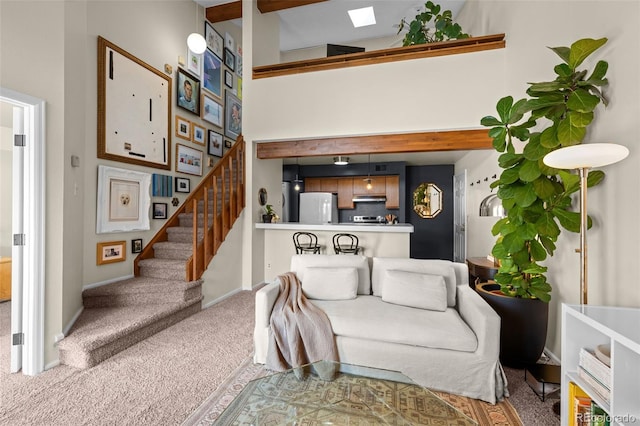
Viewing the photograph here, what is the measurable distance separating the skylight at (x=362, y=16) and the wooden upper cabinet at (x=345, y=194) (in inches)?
135

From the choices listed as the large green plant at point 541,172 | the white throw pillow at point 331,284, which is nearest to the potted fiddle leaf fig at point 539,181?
the large green plant at point 541,172

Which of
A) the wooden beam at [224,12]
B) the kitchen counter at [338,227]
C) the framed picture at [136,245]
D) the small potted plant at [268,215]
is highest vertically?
A: the wooden beam at [224,12]

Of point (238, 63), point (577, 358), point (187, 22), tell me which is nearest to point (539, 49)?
point (577, 358)

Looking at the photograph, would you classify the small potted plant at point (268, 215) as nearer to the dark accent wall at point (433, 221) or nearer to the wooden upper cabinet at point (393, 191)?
the wooden upper cabinet at point (393, 191)

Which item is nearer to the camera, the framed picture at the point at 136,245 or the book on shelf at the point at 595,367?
the book on shelf at the point at 595,367

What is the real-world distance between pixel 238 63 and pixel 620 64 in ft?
20.5

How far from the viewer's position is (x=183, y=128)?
485 cm

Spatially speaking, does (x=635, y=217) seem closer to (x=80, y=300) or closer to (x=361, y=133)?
(x=361, y=133)

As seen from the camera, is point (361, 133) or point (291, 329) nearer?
point (291, 329)

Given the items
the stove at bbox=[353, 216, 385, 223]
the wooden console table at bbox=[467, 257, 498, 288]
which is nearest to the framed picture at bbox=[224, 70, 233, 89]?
the stove at bbox=[353, 216, 385, 223]

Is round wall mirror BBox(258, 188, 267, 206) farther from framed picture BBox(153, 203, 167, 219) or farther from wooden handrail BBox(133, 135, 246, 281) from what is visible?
framed picture BBox(153, 203, 167, 219)

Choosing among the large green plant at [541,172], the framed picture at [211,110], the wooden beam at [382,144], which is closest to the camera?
the large green plant at [541,172]

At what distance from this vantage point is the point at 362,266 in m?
2.97

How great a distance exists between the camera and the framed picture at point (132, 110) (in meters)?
3.55
